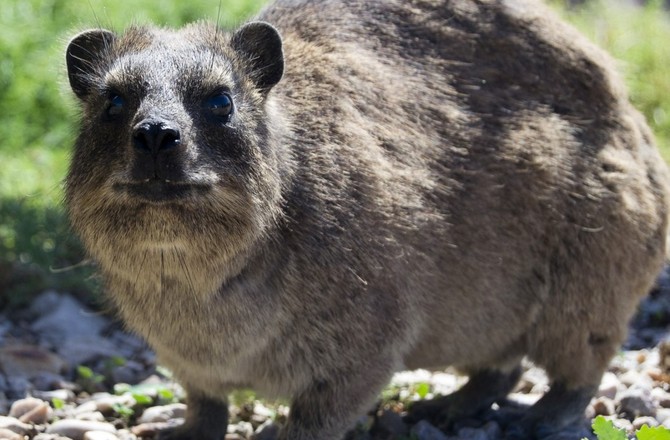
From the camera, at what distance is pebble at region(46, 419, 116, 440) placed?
6.38 metres

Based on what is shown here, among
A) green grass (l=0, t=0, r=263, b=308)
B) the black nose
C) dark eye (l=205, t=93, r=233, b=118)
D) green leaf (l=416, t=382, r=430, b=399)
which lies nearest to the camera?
the black nose

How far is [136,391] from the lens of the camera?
704cm

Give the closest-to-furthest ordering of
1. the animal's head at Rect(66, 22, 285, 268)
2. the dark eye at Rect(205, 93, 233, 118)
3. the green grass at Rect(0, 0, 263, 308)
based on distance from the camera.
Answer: the animal's head at Rect(66, 22, 285, 268) → the dark eye at Rect(205, 93, 233, 118) → the green grass at Rect(0, 0, 263, 308)

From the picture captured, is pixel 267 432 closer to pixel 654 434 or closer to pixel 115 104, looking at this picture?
pixel 115 104

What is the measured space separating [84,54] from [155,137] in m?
1.21

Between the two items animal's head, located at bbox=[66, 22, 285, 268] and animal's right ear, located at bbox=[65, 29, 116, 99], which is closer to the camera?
animal's head, located at bbox=[66, 22, 285, 268]

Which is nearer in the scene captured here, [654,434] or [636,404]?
[654,434]

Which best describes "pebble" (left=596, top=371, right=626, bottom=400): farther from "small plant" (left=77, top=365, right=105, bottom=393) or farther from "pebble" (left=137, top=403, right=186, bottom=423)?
"small plant" (left=77, top=365, right=105, bottom=393)

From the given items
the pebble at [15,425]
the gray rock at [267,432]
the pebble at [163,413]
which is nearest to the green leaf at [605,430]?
the gray rock at [267,432]

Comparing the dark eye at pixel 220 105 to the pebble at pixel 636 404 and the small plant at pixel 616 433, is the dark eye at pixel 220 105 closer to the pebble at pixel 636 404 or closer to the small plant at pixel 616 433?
the small plant at pixel 616 433

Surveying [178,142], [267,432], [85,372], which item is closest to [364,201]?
[178,142]

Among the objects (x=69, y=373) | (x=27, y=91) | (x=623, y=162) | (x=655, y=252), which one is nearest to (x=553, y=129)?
(x=623, y=162)

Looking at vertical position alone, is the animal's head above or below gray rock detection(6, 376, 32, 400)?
above

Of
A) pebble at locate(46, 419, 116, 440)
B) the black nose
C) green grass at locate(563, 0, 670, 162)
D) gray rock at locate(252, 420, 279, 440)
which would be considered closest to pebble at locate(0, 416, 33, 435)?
pebble at locate(46, 419, 116, 440)
